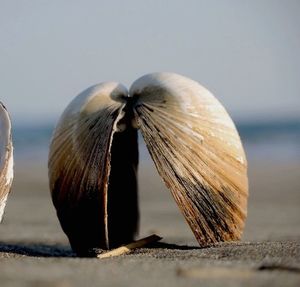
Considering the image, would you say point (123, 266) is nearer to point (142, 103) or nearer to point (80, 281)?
point (80, 281)

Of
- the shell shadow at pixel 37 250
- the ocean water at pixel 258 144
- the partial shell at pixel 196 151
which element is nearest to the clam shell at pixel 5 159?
the shell shadow at pixel 37 250

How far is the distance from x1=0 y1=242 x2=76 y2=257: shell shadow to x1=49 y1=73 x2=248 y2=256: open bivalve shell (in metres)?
0.20

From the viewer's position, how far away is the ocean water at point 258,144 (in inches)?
705

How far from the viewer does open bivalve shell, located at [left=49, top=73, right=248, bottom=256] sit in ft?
12.0

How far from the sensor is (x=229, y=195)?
386 centimetres

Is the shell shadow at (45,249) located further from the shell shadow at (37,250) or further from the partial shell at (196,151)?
the partial shell at (196,151)

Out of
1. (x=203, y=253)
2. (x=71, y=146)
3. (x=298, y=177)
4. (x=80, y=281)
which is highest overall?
(x=71, y=146)

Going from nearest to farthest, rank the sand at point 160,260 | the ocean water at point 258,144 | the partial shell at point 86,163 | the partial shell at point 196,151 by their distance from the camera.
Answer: the sand at point 160,260 → the partial shell at point 86,163 → the partial shell at point 196,151 → the ocean water at point 258,144

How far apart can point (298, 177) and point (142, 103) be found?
8683 mm

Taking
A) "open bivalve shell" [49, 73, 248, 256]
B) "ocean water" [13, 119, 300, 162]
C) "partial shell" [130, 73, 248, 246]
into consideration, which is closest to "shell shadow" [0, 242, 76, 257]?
"open bivalve shell" [49, 73, 248, 256]

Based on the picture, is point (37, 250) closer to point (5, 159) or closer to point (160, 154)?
point (5, 159)

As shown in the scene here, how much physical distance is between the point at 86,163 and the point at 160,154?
36 cm

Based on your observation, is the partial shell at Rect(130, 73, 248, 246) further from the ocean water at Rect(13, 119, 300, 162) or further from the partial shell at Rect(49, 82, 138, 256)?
the ocean water at Rect(13, 119, 300, 162)

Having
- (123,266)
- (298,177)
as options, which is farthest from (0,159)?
(298,177)
